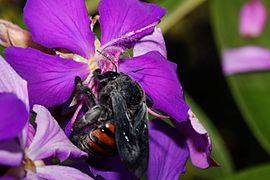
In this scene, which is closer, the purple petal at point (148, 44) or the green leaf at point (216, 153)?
the purple petal at point (148, 44)

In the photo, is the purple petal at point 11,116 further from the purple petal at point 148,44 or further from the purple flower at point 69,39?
the purple petal at point 148,44

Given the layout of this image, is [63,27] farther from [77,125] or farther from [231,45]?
[231,45]

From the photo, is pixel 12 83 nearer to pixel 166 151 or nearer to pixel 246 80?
pixel 166 151

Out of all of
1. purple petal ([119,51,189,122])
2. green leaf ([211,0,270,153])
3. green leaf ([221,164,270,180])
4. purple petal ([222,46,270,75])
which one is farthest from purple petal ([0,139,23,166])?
purple petal ([222,46,270,75])

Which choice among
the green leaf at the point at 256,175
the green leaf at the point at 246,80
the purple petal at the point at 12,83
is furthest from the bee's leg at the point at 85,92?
the green leaf at the point at 246,80

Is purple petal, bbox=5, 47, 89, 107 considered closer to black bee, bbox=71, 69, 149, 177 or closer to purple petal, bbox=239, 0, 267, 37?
black bee, bbox=71, 69, 149, 177

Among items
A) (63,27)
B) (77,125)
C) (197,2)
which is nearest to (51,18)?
(63,27)
